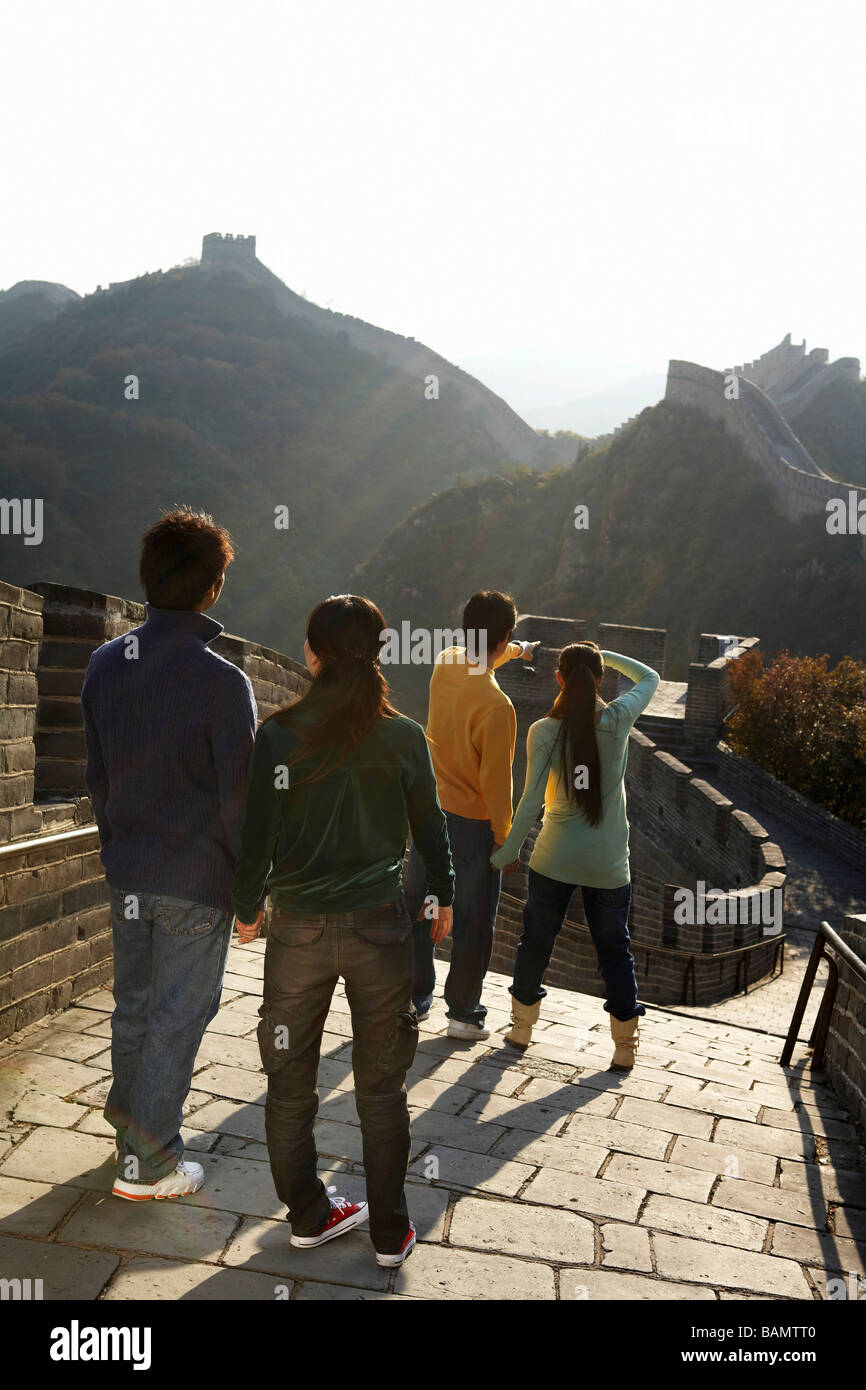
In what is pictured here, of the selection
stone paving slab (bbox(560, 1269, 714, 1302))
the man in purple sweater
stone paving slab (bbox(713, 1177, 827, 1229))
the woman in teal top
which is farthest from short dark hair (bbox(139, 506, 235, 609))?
stone paving slab (bbox(713, 1177, 827, 1229))

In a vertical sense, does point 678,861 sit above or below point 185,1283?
below

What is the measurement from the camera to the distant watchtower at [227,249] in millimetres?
106438

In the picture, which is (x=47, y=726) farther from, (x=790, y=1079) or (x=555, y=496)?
(x=555, y=496)

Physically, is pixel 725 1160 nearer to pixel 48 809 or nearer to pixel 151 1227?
pixel 151 1227

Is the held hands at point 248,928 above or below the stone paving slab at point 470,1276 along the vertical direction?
above

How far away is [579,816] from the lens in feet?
14.7

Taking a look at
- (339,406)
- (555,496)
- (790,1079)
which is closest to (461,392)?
(339,406)

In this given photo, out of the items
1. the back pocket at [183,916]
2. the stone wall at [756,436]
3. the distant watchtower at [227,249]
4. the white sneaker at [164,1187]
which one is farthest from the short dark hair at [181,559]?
the distant watchtower at [227,249]

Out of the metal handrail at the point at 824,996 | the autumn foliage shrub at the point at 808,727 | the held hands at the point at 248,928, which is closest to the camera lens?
the held hands at the point at 248,928

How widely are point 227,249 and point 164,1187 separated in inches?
4523

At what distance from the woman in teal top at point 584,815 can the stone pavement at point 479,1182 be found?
60cm

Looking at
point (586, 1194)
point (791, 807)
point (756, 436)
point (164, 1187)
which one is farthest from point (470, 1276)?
point (756, 436)

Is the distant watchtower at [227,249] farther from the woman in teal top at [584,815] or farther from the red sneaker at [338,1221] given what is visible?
the red sneaker at [338,1221]
